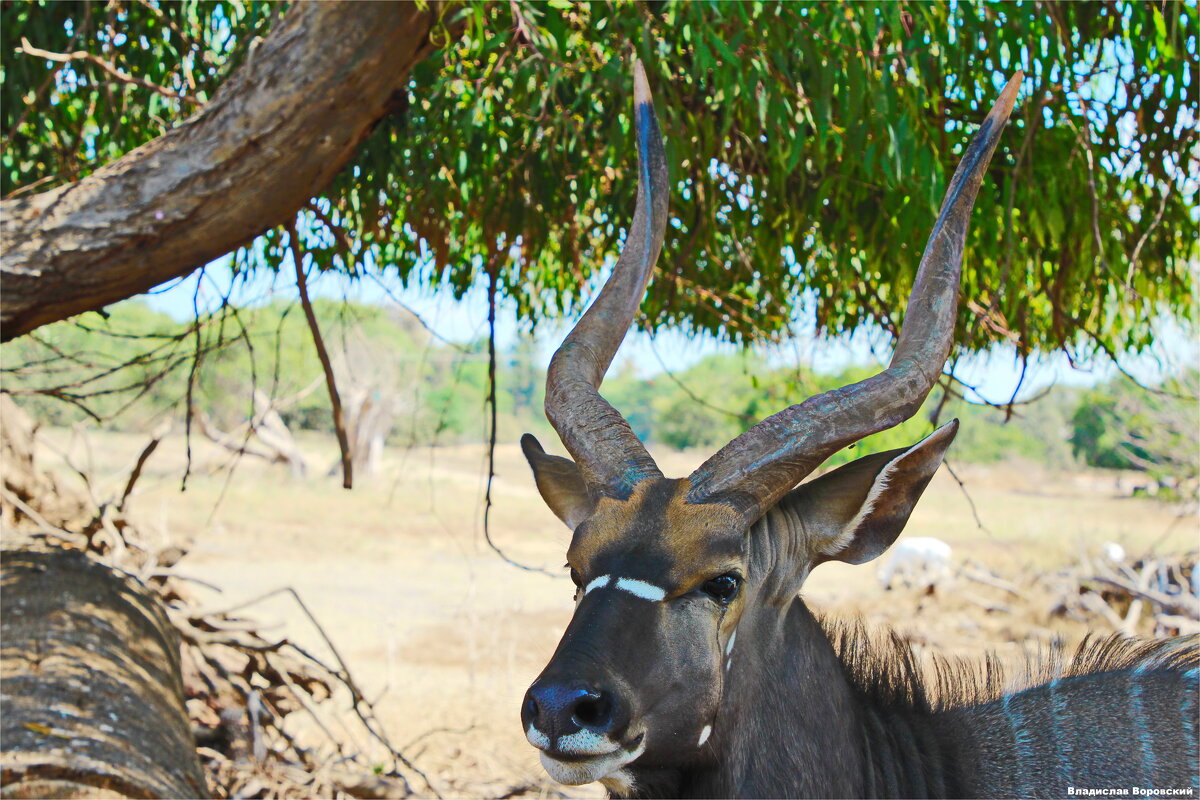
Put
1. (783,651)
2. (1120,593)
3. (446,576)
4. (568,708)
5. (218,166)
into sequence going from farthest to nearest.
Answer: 1. (446,576)
2. (1120,593)
3. (218,166)
4. (783,651)
5. (568,708)

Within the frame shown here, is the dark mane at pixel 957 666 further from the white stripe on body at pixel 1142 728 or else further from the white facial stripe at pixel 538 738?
the white facial stripe at pixel 538 738

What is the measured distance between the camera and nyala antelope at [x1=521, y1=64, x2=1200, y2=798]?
1931 millimetres

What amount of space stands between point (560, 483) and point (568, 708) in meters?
0.85

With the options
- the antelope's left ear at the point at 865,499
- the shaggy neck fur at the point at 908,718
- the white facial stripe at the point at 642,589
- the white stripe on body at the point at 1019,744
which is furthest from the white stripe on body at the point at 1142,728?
the white facial stripe at the point at 642,589

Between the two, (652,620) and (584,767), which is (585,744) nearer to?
(584,767)

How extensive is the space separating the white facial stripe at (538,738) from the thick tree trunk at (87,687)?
6.13 feet

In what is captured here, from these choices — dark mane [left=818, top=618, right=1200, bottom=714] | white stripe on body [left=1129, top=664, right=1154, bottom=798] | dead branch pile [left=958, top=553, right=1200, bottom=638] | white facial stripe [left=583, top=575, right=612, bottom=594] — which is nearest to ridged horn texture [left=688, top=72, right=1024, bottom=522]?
white facial stripe [left=583, top=575, right=612, bottom=594]

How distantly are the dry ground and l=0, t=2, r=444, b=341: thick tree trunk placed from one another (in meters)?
0.90

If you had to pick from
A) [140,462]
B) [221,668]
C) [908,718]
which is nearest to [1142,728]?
[908,718]

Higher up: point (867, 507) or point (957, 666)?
point (867, 507)

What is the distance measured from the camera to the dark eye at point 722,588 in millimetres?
2049

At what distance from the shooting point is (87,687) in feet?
11.3

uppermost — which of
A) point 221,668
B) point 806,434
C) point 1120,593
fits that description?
point 1120,593

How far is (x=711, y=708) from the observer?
6.62ft
